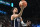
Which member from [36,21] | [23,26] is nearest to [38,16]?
[36,21]

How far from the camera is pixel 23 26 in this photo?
0.29 metres

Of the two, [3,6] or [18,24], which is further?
[3,6]

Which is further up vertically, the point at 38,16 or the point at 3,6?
the point at 3,6

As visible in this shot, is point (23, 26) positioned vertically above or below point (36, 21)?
above

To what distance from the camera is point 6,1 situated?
0.84 metres

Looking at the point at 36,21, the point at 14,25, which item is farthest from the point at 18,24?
the point at 36,21

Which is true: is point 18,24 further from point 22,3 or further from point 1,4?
point 1,4

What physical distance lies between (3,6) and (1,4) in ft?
0.10

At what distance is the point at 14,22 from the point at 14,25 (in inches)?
0.4

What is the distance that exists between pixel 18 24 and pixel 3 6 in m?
0.59

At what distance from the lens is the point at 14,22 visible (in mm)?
291

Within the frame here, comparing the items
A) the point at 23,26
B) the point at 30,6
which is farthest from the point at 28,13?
the point at 23,26

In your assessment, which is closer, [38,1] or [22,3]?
[22,3]

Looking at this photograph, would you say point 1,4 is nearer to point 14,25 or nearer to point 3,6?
point 3,6
